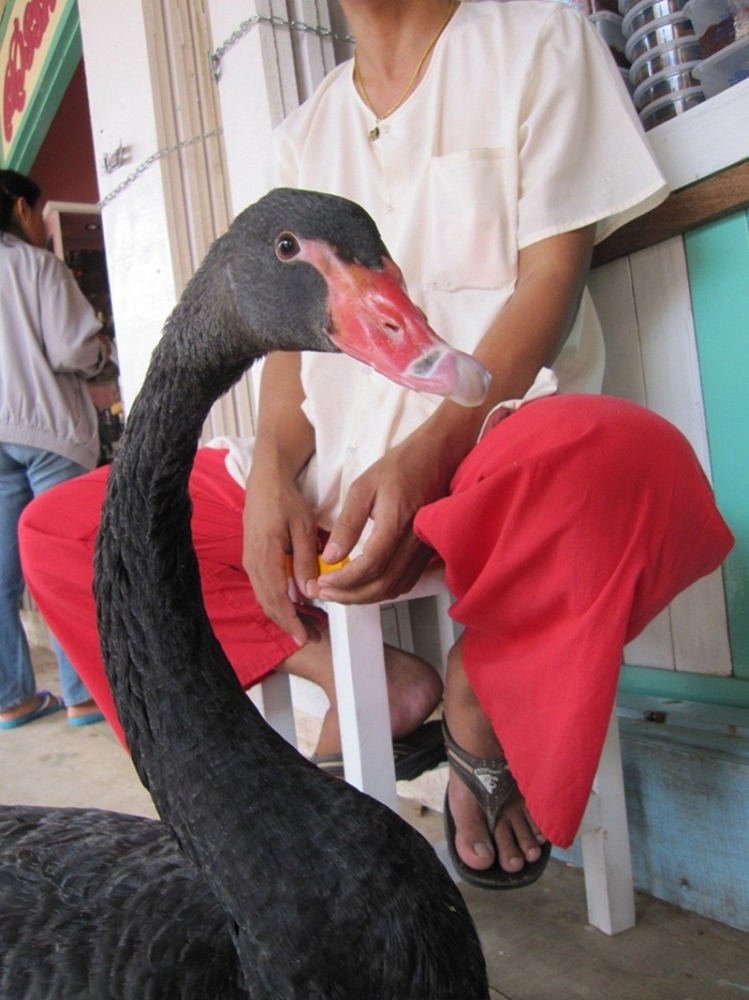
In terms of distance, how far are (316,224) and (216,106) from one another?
1528 millimetres

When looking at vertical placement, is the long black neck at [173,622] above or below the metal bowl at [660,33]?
below

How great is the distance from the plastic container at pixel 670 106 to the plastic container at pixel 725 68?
17 millimetres

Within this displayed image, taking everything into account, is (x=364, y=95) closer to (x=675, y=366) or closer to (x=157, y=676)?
(x=675, y=366)

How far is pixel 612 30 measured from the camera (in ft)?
4.65

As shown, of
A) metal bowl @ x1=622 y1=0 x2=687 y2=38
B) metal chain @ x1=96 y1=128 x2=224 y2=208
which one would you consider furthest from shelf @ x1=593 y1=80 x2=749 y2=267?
metal chain @ x1=96 y1=128 x2=224 y2=208

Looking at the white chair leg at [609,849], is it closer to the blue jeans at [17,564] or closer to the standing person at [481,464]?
the standing person at [481,464]

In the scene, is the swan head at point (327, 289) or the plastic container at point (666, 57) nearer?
the swan head at point (327, 289)

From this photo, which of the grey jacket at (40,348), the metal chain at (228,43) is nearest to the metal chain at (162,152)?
the metal chain at (228,43)

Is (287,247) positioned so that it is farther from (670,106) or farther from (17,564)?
(17,564)

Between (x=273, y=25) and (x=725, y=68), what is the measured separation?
3.01 ft

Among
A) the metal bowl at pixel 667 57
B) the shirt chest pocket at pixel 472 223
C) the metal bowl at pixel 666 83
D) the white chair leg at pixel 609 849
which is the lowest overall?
the white chair leg at pixel 609 849

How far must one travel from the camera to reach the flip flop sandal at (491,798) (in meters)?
0.99

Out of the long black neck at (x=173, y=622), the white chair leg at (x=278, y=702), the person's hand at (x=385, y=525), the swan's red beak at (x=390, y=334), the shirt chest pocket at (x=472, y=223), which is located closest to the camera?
the swan's red beak at (x=390, y=334)

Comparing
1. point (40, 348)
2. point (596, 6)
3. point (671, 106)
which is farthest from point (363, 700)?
point (40, 348)
